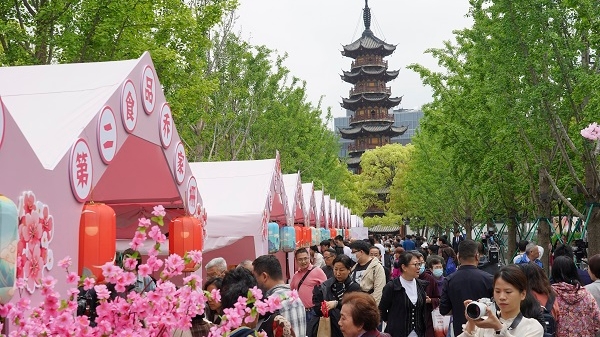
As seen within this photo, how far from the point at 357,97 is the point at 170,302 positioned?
6677 cm

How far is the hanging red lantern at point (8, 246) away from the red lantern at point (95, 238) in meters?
1.37

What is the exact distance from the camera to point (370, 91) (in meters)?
69.3

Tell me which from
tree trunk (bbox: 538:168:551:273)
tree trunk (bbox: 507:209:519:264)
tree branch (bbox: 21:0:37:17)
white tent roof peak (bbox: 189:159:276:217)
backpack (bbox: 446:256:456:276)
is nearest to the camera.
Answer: backpack (bbox: 446:256:456:276)

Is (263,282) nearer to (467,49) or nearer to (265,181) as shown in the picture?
(265,181)

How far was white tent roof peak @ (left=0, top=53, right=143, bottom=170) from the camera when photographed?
214 inches

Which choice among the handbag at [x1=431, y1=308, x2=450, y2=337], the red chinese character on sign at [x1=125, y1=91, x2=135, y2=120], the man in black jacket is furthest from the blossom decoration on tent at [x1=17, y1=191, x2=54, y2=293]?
the handbag at [x1=431, y1=308, x2=450, y2=337]

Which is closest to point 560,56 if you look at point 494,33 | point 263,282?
point 494,33

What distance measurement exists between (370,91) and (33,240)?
65.6 m

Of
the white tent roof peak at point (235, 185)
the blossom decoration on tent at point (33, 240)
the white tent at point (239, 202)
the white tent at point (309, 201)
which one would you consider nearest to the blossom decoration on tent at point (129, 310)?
the blossom decoration on tent at point (33, 240)

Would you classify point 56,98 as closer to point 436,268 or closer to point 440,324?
point 440,324

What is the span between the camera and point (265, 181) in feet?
42.7

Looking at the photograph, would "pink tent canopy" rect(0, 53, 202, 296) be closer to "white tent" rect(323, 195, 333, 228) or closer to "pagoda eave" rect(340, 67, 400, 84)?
"white tent" rect(323, 195, 333, 228)

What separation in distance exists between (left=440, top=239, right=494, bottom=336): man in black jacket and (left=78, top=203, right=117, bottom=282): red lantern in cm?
295

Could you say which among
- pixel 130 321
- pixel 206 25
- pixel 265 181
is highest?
pixel 206 25
